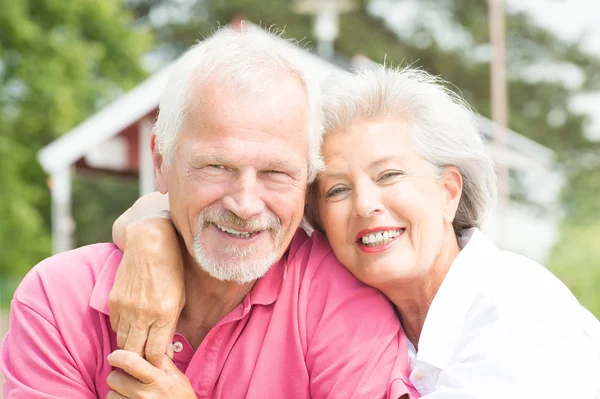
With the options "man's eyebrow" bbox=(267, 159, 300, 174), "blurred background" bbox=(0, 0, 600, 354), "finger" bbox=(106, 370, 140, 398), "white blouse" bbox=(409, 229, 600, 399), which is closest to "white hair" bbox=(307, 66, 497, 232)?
"man's eyebrow" bbox=(267, 159, 300, 174)

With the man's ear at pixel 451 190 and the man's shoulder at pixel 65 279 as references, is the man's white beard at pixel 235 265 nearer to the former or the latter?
the man's shoulder at pixel 65 279

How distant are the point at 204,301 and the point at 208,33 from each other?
24.8 meters

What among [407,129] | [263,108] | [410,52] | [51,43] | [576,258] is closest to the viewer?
[263,108]

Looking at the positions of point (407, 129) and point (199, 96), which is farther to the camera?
point (407, 129)

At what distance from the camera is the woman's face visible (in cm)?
261

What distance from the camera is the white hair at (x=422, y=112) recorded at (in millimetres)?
2688

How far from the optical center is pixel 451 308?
2555 millimetres

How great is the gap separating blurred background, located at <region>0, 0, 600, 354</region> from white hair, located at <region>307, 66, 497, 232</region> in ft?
25.8

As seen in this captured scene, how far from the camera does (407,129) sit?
2684 millimetres

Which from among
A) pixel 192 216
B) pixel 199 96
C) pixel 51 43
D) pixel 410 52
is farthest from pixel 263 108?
pixel 410 52

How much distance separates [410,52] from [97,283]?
2635 centimetres

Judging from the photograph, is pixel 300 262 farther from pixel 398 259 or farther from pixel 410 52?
pixel 410 52

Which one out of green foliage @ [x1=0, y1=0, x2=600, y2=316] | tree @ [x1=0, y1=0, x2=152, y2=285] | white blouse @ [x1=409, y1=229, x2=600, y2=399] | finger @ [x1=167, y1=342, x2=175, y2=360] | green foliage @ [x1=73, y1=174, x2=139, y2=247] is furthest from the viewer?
green foliage @ [x1=73, y1=174, x2=139, y2=247]

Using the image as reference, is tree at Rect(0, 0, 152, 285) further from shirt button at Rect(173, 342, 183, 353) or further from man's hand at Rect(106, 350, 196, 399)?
man's hand at Rect(106, 350, 196, 399)
